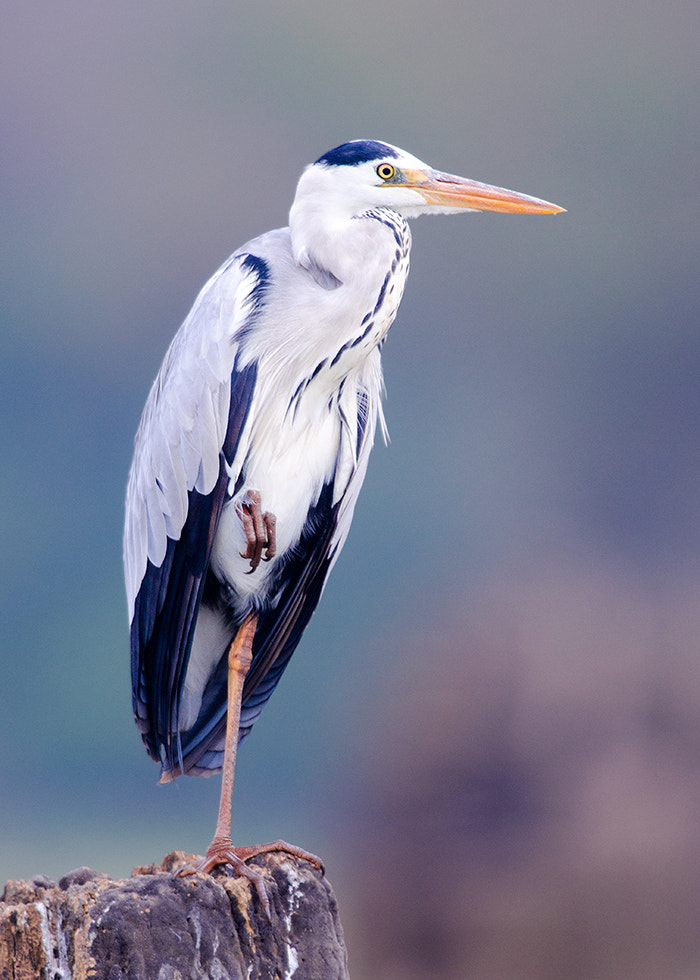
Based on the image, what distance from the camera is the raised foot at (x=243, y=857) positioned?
1593mm

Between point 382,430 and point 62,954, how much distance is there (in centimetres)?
111

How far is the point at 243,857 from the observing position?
172 centimetres

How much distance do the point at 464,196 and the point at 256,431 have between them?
57 centimetres

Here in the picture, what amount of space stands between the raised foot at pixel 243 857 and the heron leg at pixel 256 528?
18.3 inches

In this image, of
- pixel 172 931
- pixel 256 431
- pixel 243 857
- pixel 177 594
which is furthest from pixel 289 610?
pixel 172 931

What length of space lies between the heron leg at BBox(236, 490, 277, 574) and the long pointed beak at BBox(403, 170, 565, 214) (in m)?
0.62

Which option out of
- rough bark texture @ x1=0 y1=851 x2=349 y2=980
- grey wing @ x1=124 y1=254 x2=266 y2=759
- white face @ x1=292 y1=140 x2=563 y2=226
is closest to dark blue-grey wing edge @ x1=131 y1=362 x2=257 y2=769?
grey wing @ x1=124 y1=254 x2=266 y2=759

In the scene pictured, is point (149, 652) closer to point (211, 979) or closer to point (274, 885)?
point (274, 885)

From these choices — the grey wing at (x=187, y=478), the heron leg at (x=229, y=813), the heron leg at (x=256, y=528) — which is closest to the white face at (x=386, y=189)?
the grey wing at (x=187, y=478)

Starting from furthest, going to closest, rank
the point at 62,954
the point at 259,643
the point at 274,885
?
1. the point at 259,643
2. the point at 274,885
3. the point at 62,954

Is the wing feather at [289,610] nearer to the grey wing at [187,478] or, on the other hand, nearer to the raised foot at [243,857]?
the grey wing at [187,478]

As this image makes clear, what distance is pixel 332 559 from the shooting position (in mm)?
2160

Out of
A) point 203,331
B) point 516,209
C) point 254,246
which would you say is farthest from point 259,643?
point 516,209

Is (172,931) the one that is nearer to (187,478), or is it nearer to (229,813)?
(229,813)
